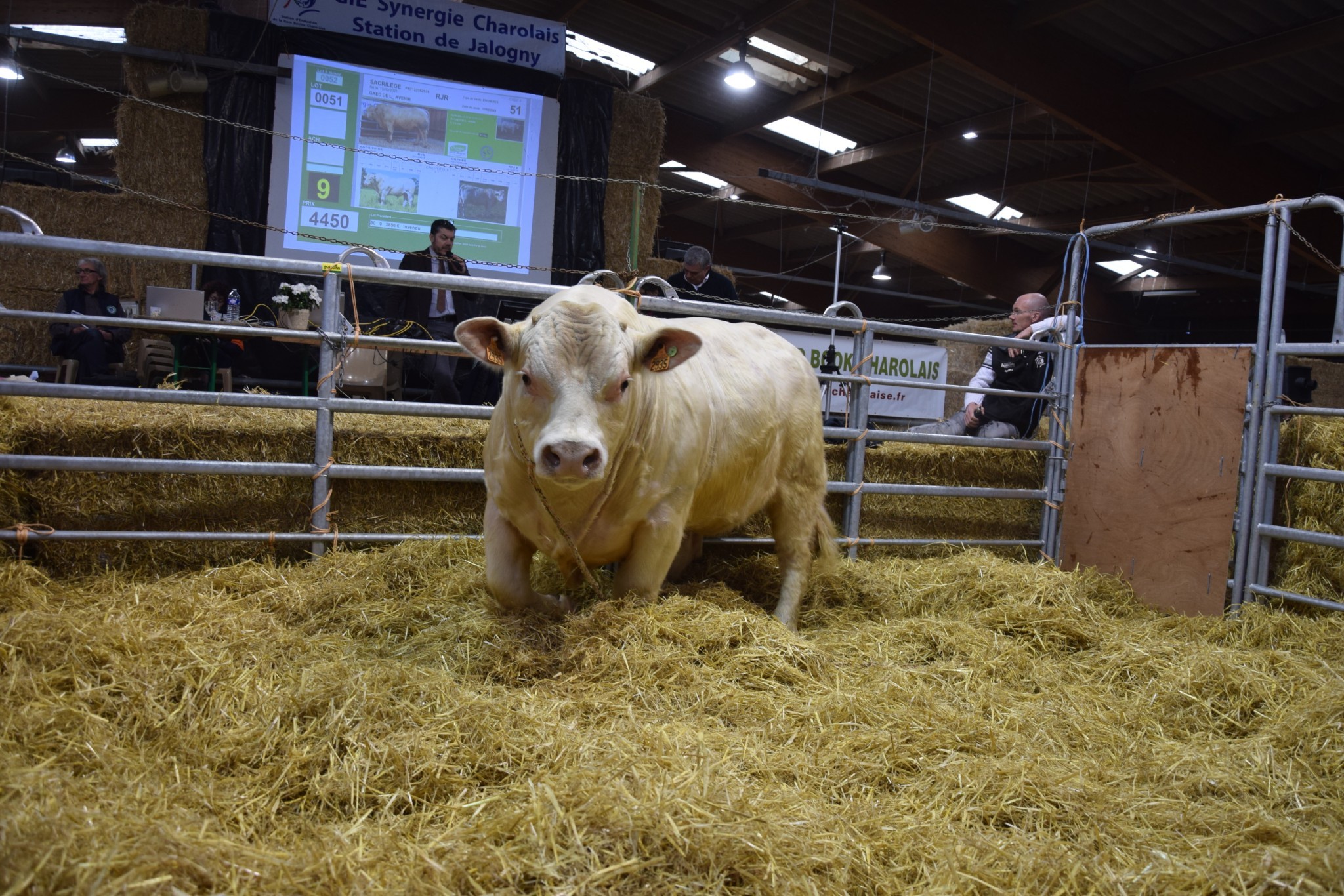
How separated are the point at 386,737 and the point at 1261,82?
983 cm

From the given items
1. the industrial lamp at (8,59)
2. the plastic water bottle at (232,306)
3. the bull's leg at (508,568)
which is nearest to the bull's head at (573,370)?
the bull's leg at (508,568)

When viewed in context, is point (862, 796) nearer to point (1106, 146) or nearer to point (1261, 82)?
point (1261, 82)

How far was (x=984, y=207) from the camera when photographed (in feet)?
44.8

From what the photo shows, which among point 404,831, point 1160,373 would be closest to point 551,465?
point 404,831

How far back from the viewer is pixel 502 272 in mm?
9000

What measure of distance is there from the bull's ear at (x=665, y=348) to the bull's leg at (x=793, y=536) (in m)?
1.14

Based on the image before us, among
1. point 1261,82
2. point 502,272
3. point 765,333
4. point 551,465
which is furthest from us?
point 502,272

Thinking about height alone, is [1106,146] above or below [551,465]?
above

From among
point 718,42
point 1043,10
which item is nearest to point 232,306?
point 718,42

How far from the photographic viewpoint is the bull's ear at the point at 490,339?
108 inches

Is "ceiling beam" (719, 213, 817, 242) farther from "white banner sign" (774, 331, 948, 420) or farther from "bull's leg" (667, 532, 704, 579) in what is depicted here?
"bull's leg" (667, 532, 704, 579)

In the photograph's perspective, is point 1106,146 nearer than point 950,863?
No

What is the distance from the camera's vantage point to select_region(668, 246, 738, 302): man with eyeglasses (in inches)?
244

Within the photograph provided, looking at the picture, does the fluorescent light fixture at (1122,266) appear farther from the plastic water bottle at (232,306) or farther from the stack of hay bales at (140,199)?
the stack of hay bales at (140,199)
